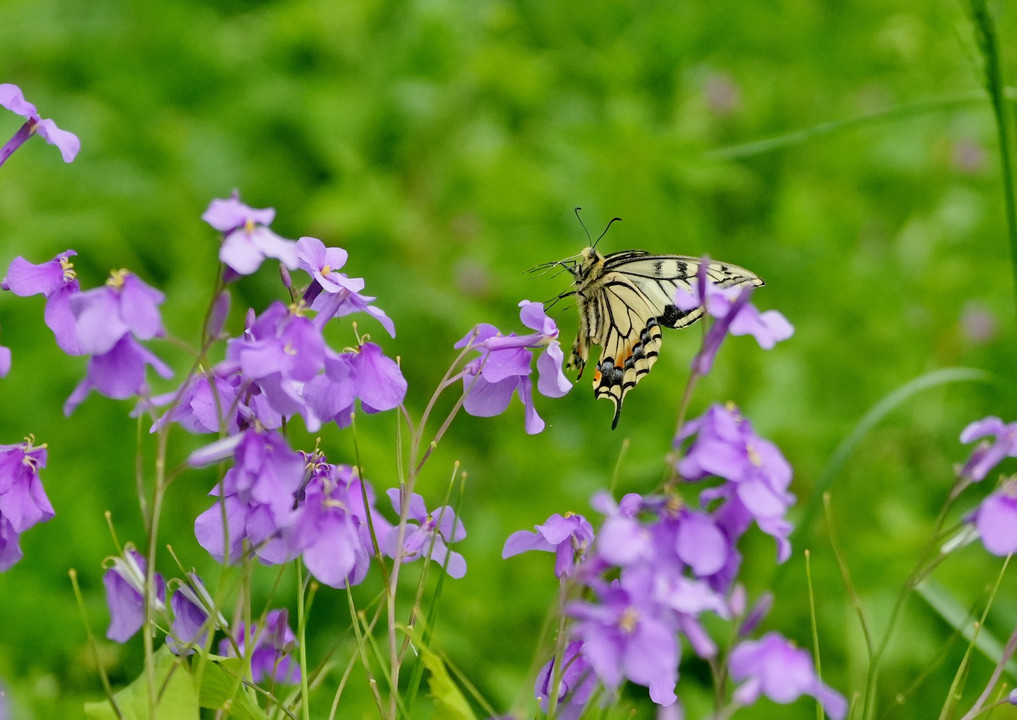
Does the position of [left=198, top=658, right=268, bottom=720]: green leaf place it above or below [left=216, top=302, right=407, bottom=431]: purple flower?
below

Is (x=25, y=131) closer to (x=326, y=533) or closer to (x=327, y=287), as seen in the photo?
(x=327, y=287)

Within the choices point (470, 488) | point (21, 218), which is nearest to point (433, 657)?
point (470, 488)

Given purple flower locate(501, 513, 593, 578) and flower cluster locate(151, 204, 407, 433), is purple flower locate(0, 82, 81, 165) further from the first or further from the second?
purple flower locate(501, 513, 593, 578)

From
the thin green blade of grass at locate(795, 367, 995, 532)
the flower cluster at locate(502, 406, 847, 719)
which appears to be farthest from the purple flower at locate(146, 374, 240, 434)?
the thin green blade of grass at locate(795, 367, 995, 532)

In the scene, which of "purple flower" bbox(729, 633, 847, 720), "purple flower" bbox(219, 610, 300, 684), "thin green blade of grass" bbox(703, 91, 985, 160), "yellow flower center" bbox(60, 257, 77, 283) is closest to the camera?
"purple flower" bbox(729, 633, 847, 720)

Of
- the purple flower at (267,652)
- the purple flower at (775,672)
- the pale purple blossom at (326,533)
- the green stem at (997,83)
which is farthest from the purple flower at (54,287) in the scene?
the green stem at (997,83)

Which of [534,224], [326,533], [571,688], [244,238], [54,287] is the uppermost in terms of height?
[244,238]

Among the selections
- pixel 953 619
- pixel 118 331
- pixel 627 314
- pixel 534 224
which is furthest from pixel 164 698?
pixel 534 224

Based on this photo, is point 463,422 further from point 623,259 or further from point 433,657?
point 433,657
